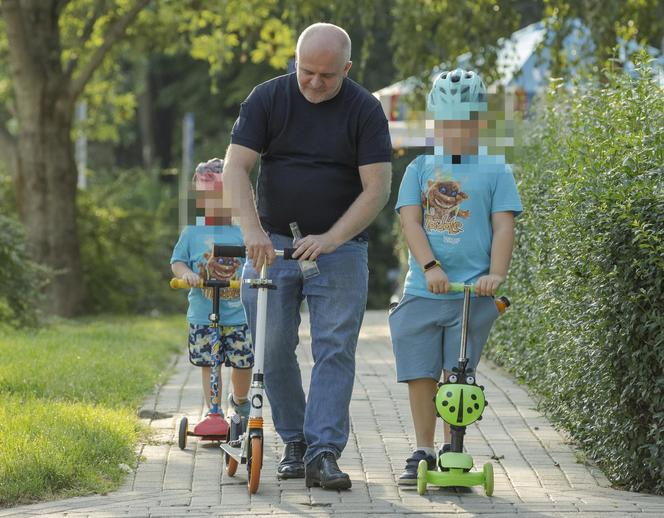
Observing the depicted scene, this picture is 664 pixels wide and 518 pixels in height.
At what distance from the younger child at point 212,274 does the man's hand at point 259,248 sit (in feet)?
4.59

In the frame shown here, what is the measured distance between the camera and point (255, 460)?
5.78 meters

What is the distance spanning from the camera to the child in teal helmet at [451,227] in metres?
5.98

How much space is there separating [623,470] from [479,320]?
93cm

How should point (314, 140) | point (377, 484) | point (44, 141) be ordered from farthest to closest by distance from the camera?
point (44, 141) < point (377, 484) < point (314, 140)

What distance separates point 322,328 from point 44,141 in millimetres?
12766

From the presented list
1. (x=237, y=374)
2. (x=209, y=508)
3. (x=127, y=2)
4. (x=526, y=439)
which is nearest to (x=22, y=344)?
(x=237, y=374)

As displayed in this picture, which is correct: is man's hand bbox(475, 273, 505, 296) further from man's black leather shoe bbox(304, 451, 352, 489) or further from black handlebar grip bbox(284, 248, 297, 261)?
man's black leather shoe bbox(304, 451, 352, 489)

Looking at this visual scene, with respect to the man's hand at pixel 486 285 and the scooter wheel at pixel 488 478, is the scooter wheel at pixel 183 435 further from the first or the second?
the man's hand at pixel 486 285

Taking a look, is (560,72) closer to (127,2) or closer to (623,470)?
(127,2)

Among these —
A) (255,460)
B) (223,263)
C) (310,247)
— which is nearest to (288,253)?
(310,247)

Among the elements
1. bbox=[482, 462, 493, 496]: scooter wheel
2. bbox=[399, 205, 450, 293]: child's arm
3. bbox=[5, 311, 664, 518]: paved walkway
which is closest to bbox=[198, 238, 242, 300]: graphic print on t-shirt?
bbox=[5, 311, 664, 518]: paved walkway

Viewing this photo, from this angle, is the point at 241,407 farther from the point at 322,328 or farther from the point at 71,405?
the point at 322,328

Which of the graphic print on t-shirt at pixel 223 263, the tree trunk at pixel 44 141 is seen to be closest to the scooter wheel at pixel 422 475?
the graphic print on t-shirt at pixel 223 263

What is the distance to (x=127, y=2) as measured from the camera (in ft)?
66.7
